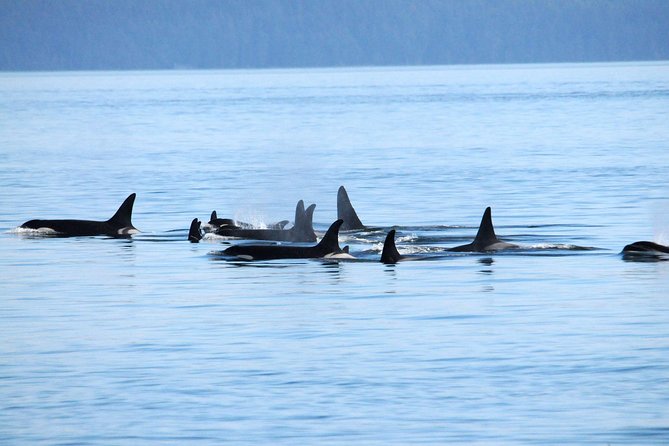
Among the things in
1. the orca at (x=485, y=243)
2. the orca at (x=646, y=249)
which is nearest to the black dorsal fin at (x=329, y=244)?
the orca at (x=485, y=243)

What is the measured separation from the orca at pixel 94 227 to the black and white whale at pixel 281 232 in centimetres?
129

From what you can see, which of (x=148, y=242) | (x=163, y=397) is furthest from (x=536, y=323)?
(x=148, y=242)

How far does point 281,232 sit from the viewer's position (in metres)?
27.8

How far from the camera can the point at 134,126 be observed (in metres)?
93.7

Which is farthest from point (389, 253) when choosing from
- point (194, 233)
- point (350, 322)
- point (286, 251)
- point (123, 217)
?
point (123, 217)

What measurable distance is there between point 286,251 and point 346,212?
12.4ft

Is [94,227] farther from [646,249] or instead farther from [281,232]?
[646,249]

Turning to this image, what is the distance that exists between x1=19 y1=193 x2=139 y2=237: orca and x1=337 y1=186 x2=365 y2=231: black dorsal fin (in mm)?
3800

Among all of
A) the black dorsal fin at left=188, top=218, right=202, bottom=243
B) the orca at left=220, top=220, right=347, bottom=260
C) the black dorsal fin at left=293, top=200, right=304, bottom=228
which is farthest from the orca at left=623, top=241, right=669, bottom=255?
the black dorsal fin at left=188, top=218, right=202, bottom=243

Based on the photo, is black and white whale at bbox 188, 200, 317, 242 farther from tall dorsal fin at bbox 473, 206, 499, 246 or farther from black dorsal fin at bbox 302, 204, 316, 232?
tall dorsal fin at bbox 473, 206, 499, 246

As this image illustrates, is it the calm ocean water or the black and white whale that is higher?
the black and white whale

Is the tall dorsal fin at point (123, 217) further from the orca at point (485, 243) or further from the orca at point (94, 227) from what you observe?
the orca at point (485, 243)

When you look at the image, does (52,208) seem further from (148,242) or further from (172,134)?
(172,134)

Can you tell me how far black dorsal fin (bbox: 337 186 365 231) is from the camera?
2845 cm
